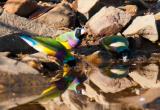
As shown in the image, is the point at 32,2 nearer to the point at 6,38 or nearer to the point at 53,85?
the point at 6,38

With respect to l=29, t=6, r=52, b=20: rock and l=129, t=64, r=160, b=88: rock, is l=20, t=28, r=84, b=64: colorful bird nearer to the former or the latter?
l=129, t=64, r=160, b=88: rock

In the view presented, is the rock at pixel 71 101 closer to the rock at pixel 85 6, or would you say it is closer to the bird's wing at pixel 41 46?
the bird's wing at pixel 41 46

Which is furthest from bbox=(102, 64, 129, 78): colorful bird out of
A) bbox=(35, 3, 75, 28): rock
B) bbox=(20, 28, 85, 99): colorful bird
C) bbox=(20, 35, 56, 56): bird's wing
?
bbox=(35, 3, 75, 28): rock

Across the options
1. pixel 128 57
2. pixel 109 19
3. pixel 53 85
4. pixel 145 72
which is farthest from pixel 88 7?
pixel 53 85

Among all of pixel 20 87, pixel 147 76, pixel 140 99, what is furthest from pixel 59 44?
pixel 140 99

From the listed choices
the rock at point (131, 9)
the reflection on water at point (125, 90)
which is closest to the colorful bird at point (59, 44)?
the reflection on water at point (125, 90)

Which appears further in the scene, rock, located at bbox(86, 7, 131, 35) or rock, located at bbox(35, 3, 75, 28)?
rock, located at bbox(35, 3, 75, 28)
